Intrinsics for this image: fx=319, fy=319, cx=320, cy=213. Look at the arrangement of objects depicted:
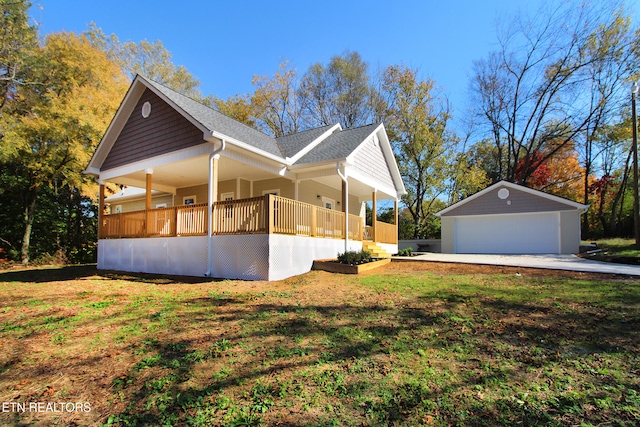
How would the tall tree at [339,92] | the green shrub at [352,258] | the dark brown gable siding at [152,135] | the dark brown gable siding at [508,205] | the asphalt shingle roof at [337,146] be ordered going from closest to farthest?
1. the green shrub at [352,258]
2. the dark brown gable siding at [152,135]
3. the asphalt shingle roof at [337,146]
4. the dark brown gable siding at [508,205]
5. the tall tree at [339,92]

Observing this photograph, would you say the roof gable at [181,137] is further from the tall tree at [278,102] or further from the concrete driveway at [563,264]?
the tall tree at [278,102]

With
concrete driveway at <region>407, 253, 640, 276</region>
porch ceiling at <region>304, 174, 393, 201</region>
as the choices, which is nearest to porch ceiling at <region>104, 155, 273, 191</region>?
porch ceiling at <region>304, 174, 393, 201</region>

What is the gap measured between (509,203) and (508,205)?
0.13 metres

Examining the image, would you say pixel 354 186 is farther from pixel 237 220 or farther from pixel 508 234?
pixel 508 234

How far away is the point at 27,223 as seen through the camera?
54.1ft

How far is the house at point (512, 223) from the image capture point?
16.9 meters

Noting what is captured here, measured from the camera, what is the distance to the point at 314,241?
10.1 m

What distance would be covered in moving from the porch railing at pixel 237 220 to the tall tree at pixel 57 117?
5782 millimetres

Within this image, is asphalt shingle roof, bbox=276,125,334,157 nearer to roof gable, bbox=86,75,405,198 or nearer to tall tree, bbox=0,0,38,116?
roof gable, bbox=86,75,405,198

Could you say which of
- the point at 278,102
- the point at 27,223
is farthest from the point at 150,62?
the point at 27,223

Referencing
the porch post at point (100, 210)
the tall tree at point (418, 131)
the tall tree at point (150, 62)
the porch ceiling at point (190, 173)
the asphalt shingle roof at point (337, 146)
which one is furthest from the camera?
the tall tree at point (418, 131)

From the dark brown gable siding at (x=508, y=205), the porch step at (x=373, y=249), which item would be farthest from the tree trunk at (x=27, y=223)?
the dark brown gable siding at (x=508, y=205)

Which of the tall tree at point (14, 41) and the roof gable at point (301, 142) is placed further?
the tall tree at point (14, 41)

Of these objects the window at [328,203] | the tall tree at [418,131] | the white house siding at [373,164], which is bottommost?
the window at [328,203]
